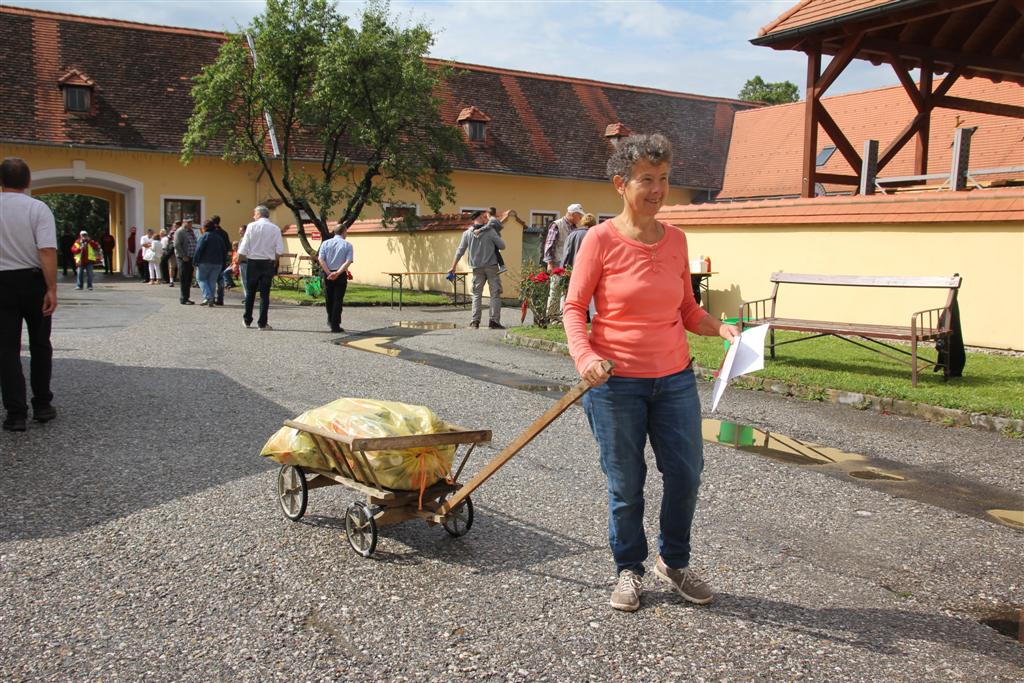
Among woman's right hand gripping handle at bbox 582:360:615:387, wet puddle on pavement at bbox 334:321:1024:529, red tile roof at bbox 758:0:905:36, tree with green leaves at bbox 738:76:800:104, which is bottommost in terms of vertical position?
wet puddle on pavement at bbox 334:321:1024:529

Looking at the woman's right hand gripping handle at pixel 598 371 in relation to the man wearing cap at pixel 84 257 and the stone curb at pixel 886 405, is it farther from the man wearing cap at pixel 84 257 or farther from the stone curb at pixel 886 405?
the man wearing cap at pixel 84 257

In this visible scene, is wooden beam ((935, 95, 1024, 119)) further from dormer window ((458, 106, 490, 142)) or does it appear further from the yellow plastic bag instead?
dormer window ((458, 106, 490, 142))

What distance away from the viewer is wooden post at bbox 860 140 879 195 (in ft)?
52.0

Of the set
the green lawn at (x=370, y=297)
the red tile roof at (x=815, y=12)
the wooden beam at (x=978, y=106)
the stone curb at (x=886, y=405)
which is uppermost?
the red tile roof at (x=815, y=12)

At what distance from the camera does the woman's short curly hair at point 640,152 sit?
385cm

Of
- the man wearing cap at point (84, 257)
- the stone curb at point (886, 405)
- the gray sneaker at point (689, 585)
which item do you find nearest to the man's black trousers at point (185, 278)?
the man wearing cap at point (84, 257)

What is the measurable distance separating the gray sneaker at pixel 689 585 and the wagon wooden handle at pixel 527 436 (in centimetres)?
83

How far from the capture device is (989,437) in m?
7.83

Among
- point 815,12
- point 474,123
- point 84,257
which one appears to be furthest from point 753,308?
point 474,123

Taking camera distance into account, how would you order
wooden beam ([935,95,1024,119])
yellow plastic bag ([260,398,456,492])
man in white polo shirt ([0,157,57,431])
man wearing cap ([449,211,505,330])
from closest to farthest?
yellow plastic bag ([260,398,456,492]), man in white polo shirt ([0,157,57,431]), man wearing cap ([449,211,505,330]), wooden beam ([935,95,1024,119])

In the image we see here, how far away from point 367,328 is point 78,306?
23.0 ft

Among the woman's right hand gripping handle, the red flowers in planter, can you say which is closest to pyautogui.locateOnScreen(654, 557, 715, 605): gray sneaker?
the woman's right hand gripping handle

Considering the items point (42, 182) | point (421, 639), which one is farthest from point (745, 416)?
point (42, 182)

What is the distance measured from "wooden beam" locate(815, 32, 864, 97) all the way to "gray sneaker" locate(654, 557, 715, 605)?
13.4 m
